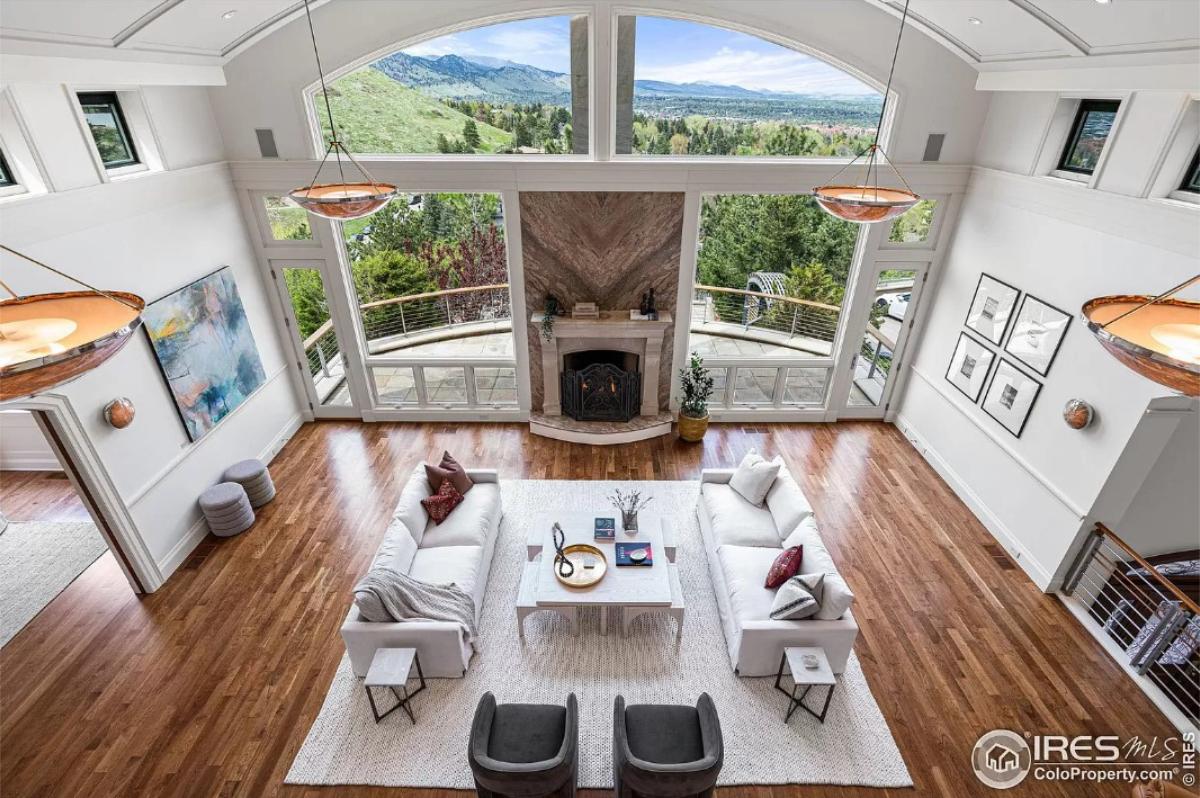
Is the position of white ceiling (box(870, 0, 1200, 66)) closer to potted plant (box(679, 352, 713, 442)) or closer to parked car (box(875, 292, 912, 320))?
parked car (box(875, 292, 912, 320))

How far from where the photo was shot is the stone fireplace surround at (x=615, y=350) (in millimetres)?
6758

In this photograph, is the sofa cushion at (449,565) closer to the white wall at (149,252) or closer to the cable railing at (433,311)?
the white wall at (149,252)

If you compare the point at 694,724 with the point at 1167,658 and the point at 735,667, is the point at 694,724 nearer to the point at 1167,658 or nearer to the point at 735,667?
the point at 735,667

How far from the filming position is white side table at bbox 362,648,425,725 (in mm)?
3682

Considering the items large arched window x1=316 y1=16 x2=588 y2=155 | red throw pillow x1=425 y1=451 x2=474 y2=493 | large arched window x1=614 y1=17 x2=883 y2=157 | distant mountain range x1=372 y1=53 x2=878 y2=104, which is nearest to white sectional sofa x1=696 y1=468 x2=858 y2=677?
red throw pillow x1=425 y1=451 x2=474 y2=493

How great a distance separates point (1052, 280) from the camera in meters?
5.08

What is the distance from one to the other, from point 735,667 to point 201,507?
508cm

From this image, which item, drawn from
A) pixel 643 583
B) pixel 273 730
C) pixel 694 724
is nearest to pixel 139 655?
pixel 273 730

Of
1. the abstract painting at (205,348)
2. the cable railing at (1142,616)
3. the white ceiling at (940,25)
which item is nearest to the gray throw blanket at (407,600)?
the abstract painting at (205,348)

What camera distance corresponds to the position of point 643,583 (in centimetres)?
440

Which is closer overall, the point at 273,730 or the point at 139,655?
the point at 273,730

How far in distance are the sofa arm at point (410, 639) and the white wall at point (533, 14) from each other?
485 centimetres

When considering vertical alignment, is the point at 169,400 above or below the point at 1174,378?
Result: below

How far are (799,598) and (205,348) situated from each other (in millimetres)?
5868
